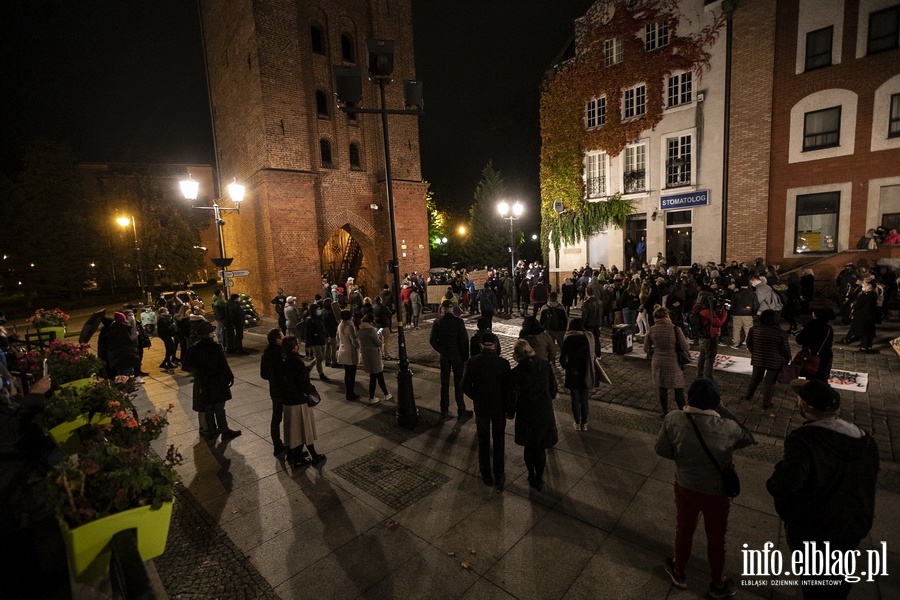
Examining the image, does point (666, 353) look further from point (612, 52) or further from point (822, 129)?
point (612, 52)

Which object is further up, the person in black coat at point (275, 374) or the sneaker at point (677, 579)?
the person in black coat at point (275, 374)

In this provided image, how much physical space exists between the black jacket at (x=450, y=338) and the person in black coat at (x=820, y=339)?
4917 millimetres

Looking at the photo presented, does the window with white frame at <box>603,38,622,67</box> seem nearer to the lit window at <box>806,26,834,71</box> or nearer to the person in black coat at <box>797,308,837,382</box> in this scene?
the lit window at <box>806,26,834,71</box>

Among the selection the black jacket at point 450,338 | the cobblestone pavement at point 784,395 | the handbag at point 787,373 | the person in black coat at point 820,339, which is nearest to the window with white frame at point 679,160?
the cobblestone pavement at point 784,395

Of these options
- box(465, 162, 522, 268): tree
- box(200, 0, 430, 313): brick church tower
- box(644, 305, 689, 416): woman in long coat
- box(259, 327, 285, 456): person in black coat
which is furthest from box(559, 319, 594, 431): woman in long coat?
box(465, 162, 522, 268): tree

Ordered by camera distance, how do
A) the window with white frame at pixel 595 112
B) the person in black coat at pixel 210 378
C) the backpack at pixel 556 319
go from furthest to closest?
1. the window with white frame at pixel 595 112
2. the backpack at pixel 556 319
3. the person in black coat at pixel 210 378

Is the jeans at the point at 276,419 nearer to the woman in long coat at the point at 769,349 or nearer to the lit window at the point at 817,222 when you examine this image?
the woman in long coat at the point at 769,349

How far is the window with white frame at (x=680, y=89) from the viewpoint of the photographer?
1931 centimetres

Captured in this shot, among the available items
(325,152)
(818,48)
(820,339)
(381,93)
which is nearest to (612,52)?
(818,48)

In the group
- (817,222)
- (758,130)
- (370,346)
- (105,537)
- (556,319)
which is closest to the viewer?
(105,537)

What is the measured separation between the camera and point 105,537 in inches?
105

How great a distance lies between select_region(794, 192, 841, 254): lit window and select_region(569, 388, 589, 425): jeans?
16.4 m

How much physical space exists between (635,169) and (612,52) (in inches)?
236

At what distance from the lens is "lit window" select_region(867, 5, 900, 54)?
14.7 m
